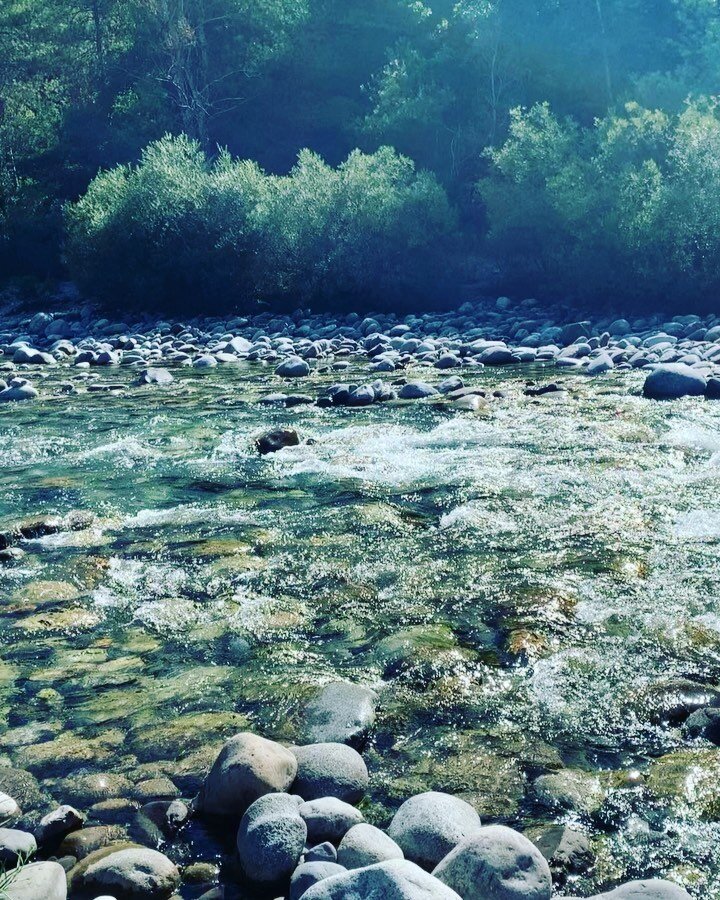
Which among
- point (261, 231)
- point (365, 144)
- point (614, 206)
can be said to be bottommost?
point (614, 206)

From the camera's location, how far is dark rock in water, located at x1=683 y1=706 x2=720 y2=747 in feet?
10.6

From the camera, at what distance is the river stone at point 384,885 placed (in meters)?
2.19

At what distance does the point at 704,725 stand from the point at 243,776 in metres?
1.61

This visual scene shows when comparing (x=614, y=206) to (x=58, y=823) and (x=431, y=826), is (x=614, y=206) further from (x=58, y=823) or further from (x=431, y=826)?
(x=58, y=823)

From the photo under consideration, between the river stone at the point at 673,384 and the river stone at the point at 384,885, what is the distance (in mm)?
9380

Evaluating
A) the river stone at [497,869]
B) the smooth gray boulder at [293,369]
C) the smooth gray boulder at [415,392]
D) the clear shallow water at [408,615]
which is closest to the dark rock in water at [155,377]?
the smooth gray boulder at [293,369]

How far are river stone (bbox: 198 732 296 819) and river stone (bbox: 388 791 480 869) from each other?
0.41 metres

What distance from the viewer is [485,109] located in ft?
112

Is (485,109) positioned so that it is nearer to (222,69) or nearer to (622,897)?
(222,69)

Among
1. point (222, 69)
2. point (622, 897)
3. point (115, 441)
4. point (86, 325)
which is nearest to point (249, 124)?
point (222, 69)

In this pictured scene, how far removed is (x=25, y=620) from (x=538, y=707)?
252 cm

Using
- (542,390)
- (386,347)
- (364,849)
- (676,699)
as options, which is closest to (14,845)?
(364,849)

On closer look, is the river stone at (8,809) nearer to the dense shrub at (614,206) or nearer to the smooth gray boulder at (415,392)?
the smooth gray boulder at (415,392)

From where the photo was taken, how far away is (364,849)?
8.38 ft
